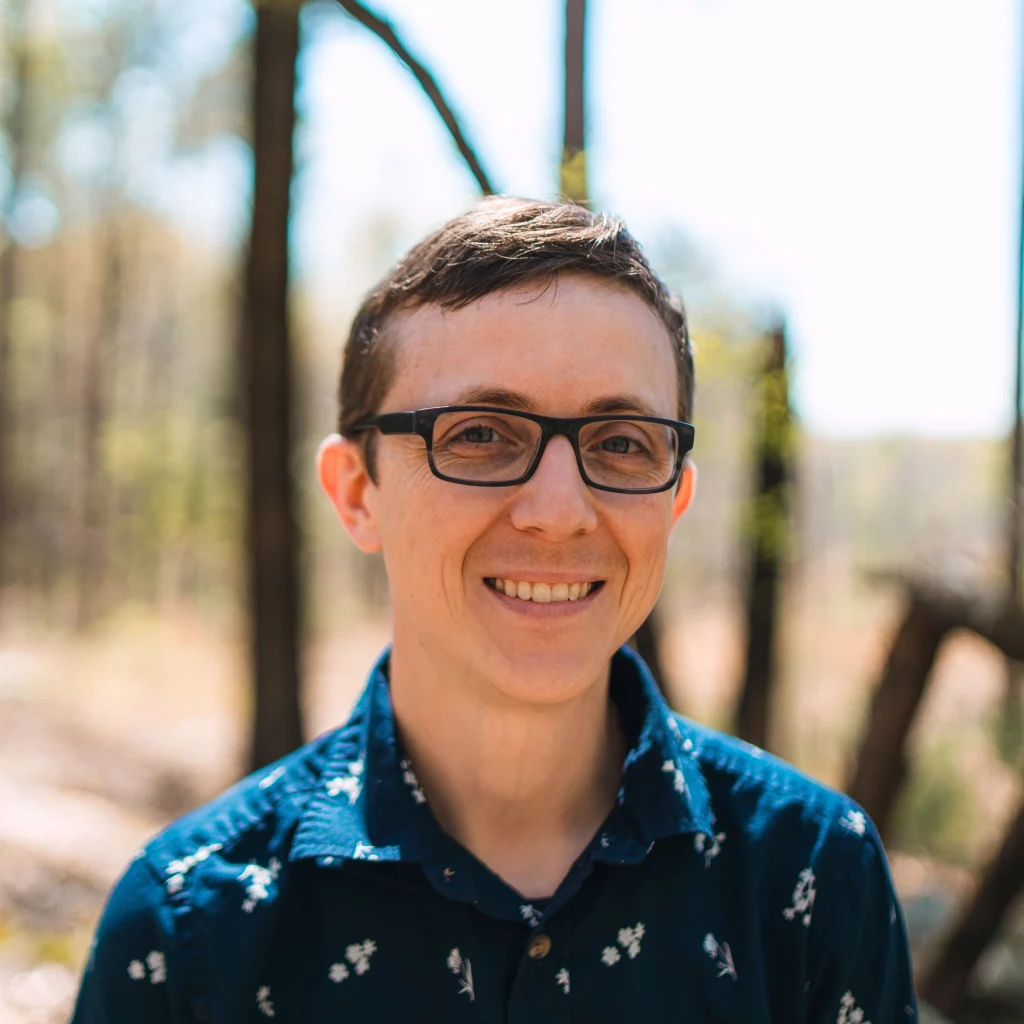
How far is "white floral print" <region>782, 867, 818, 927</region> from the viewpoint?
153 centimetres

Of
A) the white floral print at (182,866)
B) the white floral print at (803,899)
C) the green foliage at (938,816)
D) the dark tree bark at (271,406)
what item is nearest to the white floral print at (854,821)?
the white floral print at (803,899)

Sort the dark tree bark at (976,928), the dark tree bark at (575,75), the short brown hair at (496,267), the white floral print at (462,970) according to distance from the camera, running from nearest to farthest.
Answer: the white floral print at (462,970) → the short brown hair at (496,267) → the dark tree bark at (575,75) → the dark tree bark at (976,928)

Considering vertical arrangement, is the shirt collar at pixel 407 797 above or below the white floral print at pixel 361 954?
above

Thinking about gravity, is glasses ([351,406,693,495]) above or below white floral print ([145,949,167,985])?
above

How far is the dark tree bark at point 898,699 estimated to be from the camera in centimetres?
405

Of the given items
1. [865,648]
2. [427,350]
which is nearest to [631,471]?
[427,350]

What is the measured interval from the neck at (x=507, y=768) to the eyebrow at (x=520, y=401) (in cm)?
45

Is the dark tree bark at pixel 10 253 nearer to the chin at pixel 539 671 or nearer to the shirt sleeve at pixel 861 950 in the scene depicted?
the chin at pixel 539 671

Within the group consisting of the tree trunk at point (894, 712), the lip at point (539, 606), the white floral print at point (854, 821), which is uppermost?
the lip at point (539, 606)

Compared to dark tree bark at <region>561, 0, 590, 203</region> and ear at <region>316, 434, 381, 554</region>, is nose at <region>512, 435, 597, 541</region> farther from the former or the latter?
dark tree bark at <region>561, 0, 590, 203</region>

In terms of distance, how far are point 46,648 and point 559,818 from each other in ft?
52.4

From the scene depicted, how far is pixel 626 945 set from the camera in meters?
1.46

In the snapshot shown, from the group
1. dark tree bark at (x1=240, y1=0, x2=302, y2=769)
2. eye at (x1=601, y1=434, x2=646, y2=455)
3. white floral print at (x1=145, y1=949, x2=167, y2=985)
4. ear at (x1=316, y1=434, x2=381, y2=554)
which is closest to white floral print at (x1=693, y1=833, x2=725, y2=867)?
eye at (x1=601, y1=434, x2=646, y2=455)

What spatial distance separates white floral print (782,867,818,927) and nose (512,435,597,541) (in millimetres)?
689
